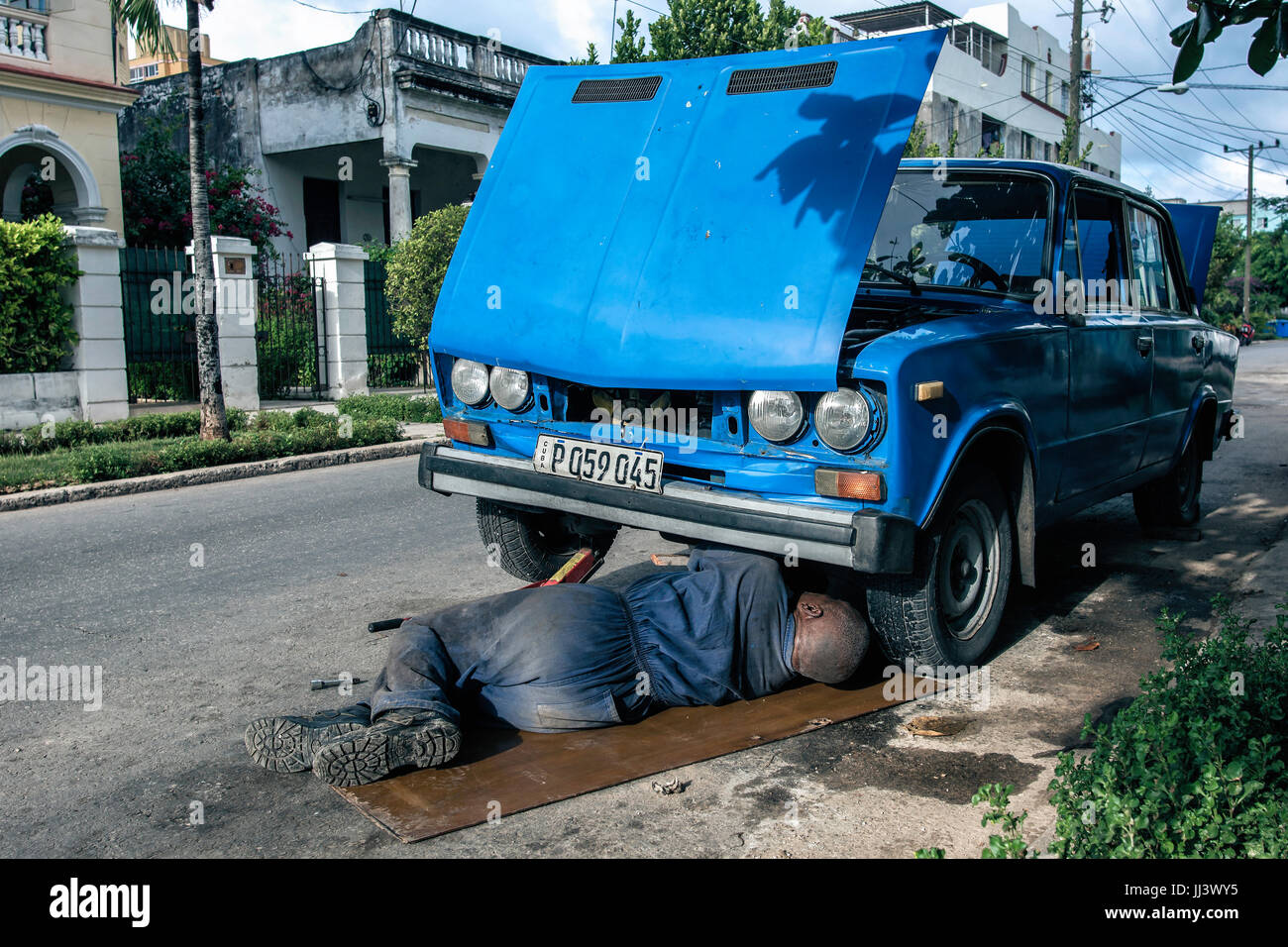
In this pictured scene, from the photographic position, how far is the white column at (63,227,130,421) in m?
11.7

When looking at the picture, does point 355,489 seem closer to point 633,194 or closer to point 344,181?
point 633,194

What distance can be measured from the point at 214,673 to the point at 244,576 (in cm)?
162

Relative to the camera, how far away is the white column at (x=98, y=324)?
38.4 feet

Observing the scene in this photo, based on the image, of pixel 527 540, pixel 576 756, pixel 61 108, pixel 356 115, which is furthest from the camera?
pixel 356 115

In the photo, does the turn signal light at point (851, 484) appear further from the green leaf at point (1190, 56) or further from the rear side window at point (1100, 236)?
the rear side window at point (1100, 236)

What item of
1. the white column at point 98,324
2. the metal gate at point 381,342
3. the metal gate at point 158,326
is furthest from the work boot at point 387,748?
the metal gate at point 381,342

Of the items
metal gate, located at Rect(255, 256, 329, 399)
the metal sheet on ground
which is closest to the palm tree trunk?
metal gate, located at Rect(255, 256, 329, 399)

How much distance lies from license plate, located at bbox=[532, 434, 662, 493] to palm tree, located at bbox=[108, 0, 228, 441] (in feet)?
23.7

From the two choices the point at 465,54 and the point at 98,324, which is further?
the point at 465,54

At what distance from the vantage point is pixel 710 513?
387 centimetres

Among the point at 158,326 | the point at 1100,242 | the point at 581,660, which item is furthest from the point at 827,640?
the point at 158,326

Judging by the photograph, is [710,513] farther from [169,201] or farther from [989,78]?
[989,78]

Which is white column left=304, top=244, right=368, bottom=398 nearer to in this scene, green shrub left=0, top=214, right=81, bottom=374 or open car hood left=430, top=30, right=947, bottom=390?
green shrub left=0, top=214, right=81, bottom=374

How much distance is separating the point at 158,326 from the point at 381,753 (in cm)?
1273
